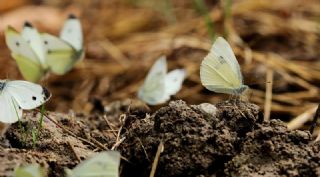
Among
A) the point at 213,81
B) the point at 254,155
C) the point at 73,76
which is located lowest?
the point at 73,76

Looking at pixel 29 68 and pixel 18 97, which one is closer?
pixel 18 97

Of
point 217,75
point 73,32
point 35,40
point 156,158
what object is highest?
point 217,75

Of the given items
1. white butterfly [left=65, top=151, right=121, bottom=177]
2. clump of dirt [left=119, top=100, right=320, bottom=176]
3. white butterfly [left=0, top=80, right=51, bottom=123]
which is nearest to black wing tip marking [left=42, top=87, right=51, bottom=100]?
white butterfly [left=0, top=80, right=51, bottom=123]

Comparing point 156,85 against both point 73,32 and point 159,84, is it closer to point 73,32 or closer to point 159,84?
point 159,84

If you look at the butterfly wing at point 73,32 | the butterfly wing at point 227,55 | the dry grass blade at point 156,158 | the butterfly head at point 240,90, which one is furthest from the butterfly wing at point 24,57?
the dry grass blade at point 156,158

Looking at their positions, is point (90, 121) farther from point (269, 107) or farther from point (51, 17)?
point (51, 17)

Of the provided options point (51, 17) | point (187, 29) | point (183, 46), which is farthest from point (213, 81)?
point (51, 17)

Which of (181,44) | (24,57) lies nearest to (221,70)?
(24,57)

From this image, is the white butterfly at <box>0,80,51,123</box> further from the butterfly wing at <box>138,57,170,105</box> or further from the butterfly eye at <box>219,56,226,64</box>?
the butterfly wing at <box>138,57,170,105</box>
